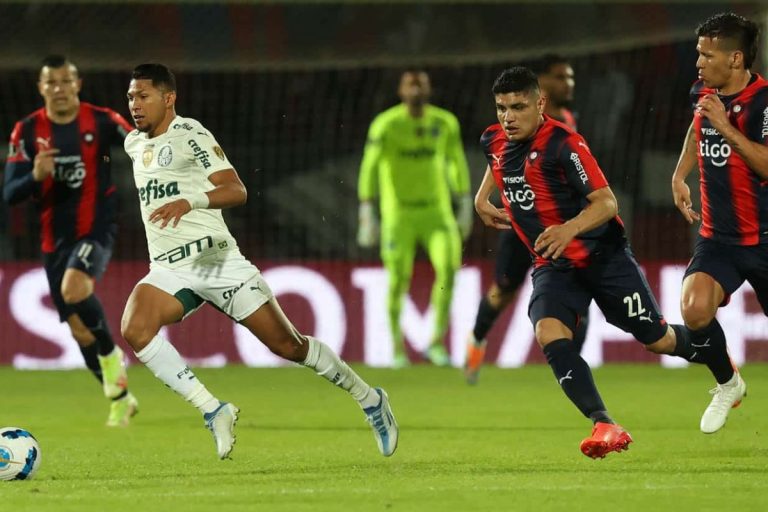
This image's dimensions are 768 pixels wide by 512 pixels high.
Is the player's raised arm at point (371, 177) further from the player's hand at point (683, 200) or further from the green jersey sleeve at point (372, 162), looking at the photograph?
the player's hand at point (683, 200)

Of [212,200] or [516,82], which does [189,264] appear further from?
[516,82]

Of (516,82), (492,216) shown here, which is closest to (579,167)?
(516,82)

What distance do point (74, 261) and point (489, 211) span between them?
9.35 feet

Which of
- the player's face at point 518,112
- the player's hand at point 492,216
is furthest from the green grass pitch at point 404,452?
the player's face at point 518,112

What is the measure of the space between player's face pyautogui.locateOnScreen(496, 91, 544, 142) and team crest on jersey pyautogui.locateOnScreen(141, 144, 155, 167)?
1.57m

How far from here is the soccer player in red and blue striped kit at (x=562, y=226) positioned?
7051mm

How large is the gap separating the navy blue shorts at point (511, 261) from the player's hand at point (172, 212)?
3843 millimetres

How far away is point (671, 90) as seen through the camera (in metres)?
15.0

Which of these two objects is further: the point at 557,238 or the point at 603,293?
the point at 603,293

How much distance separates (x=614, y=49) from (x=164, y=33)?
415cm

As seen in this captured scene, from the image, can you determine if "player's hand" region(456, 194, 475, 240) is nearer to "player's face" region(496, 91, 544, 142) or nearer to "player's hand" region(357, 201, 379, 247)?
"player's hand" region(357, 201, 379, 247)

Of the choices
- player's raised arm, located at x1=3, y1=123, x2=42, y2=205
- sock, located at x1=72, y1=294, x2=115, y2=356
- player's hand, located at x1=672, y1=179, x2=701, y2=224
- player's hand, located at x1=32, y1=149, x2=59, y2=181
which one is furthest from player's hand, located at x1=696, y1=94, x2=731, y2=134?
player's raised arm, located at x1=3, y1=123, x2=42, y2=205

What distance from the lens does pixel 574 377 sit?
7.03 meters

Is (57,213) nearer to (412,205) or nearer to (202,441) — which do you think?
(202,441)
